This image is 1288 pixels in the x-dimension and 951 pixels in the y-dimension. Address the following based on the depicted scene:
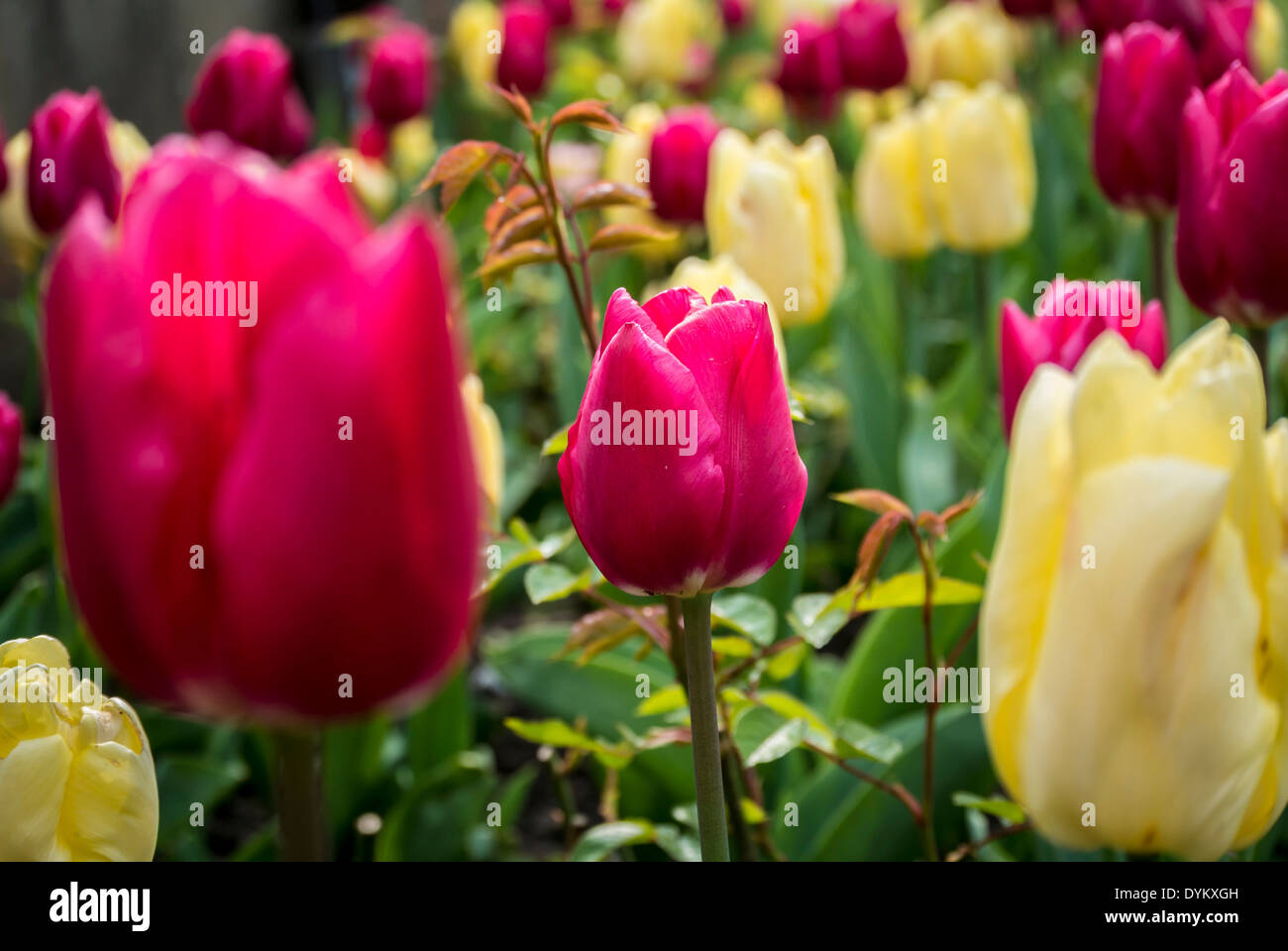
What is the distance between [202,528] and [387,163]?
278 cm

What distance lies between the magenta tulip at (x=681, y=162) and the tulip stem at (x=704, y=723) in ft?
3.54

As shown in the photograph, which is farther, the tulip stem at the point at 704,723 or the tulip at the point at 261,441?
the tulip stem at the point at 704,723

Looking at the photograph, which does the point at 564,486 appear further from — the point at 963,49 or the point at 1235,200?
the point at 963,49

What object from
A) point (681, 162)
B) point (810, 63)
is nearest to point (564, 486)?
point (681, 162)

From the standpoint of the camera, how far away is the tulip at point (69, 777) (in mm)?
653

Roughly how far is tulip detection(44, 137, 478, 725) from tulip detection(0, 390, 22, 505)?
0.98 m

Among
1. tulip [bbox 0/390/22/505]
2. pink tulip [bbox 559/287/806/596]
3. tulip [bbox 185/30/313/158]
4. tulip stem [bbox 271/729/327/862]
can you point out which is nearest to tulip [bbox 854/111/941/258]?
tulip [bbox 185/30/313/158]

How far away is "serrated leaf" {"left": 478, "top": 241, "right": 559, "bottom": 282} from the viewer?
2.95 ft

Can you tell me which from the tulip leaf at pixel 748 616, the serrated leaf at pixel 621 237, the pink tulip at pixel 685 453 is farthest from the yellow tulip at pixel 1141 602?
the serrated leaf at pixel 621 237

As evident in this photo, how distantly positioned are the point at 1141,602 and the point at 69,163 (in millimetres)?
1224

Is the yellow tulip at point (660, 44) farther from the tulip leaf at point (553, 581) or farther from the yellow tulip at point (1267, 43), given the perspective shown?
the tulip leaf at point (553, 581)

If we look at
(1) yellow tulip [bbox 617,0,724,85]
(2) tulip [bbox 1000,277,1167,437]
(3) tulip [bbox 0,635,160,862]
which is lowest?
(3) tulip [bbox 0,635,160,862]

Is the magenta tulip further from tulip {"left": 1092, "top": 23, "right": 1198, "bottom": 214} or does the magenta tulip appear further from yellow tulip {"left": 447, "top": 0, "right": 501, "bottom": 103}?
yellow tulip {"left": 447, "top": 0, "right": 501, "bottom": 103}
